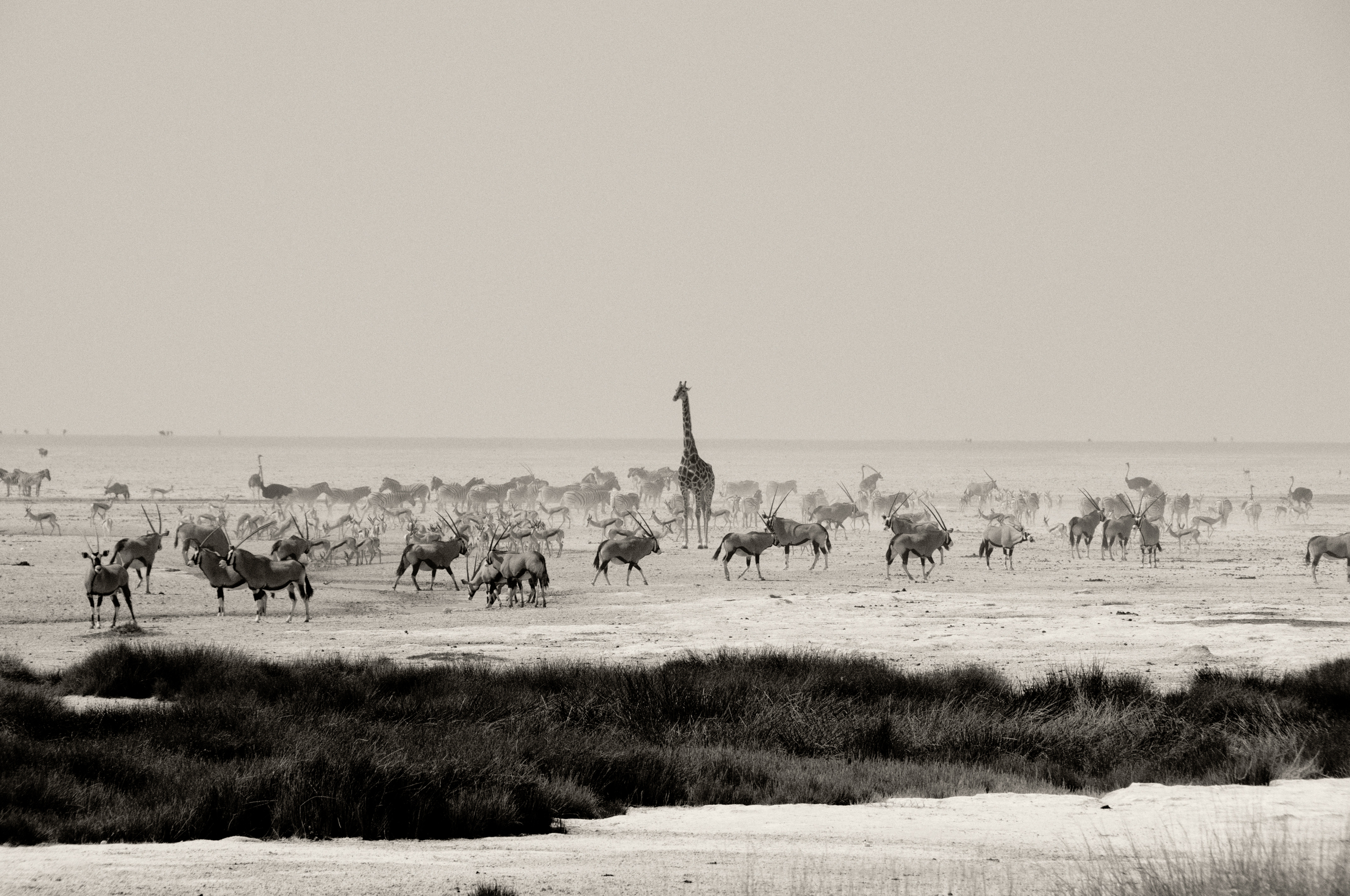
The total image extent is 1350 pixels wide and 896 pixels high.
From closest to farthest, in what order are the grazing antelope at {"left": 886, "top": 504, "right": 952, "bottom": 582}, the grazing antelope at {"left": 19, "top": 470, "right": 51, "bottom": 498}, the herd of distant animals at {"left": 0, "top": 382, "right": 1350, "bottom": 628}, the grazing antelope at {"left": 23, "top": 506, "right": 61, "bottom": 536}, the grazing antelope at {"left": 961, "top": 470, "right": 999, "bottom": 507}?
the herd of distant animals at {"left": 0, "top": 382, "right": 1350, "bottom": 628}, the grazing antelope at {"left": 886, "top": 504, "right": 952, "bottom": 582}, the grazing antelope at {"left": 23, "top": 506, "right": 61, "bottom": 536}, the grazing antelope at {"left": 961, "top": 470, "right": 999, "bottom": 507}, the grazing antelope at {"left": 19, "top": 470, "right": 51, "bottom": 498}

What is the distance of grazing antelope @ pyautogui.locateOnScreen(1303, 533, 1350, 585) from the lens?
67.3 feet

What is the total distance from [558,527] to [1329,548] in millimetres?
17738

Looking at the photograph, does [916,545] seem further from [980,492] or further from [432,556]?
[980,492]

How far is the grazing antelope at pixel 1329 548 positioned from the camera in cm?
2052

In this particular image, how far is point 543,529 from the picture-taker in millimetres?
28734

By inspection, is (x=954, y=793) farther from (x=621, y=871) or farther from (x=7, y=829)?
(x=7, y=829)

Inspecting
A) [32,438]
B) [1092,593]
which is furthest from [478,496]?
[32,438]

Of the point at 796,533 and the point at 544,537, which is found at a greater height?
the point at 796,533

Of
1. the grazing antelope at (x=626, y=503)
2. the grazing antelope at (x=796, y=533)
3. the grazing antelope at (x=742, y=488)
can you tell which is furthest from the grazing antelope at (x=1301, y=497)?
the grazing antelope at (x=796, y=533)

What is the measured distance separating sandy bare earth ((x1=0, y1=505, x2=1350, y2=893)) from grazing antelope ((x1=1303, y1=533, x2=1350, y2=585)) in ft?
1.34

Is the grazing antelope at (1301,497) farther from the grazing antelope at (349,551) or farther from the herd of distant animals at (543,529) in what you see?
the grazing antelope at (349,551)

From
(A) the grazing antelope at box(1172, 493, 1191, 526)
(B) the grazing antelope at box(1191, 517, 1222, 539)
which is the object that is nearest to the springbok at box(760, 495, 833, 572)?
A: (B) the grazing antelope at box(1191, 517, 1222, 539)

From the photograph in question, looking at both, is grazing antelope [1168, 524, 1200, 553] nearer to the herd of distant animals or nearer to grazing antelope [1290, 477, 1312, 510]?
the herd of distant animals

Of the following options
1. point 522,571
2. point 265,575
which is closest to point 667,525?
point 522,571
